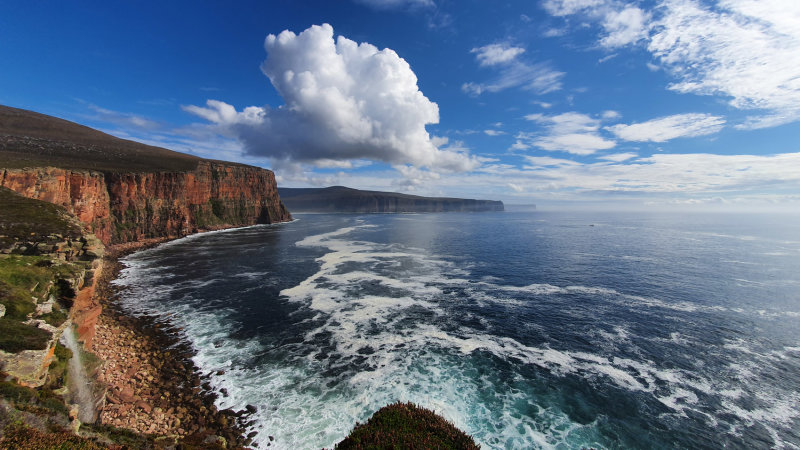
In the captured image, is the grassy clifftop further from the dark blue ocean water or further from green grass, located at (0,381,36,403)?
green grass, located at (0,381,36,403)

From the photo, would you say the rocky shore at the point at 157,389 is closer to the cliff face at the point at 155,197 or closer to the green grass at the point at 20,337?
the green grass at the point at 20,337

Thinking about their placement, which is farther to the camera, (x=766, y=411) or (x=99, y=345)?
(x=99, y=345)

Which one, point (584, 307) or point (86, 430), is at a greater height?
point (86, 430)

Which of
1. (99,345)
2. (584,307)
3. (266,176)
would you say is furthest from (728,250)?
(266,176)

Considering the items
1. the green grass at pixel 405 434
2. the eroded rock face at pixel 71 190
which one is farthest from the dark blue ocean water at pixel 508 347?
the eroded rock face at pixel 71 190

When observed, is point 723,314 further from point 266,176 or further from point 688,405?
point 266,176

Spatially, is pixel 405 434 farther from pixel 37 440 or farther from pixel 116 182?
pixel 116 182
